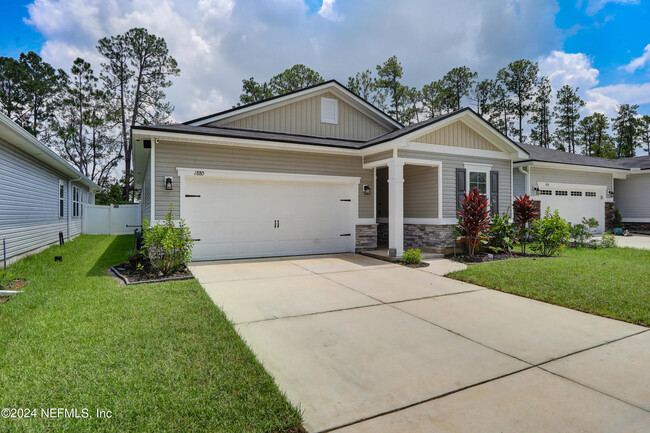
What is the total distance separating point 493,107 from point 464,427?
31.7 m

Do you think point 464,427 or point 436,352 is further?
point 436,352

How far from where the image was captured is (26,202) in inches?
378

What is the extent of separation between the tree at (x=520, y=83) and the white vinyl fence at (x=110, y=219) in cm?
2906

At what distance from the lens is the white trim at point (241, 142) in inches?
305

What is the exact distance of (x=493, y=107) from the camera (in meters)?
29.1

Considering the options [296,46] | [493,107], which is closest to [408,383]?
[296,46]

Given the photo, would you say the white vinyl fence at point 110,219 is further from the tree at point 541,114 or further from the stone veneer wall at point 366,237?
the tree at point 541,114

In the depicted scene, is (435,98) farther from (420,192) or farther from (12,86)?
(12,86)

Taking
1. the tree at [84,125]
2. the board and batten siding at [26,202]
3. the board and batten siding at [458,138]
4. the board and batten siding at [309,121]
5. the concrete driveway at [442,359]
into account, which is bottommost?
the concrete driveway at [442,359]

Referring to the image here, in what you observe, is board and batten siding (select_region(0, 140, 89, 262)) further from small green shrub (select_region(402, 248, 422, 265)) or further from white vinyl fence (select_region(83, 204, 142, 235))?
small green shrub (select_region(402, 248, 422, 265))

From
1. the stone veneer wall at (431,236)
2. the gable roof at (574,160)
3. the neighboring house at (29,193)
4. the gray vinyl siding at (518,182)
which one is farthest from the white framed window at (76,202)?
the gable roof at (574,160)

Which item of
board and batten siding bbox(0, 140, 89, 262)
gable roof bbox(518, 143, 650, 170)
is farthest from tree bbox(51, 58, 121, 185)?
gable roof bbox(518, 143, 650, 170)

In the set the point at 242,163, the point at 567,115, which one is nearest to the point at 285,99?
the point at 242,163

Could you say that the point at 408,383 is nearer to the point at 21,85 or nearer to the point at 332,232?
the point at 332,232
